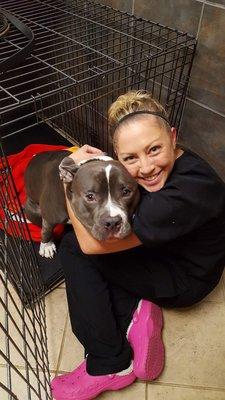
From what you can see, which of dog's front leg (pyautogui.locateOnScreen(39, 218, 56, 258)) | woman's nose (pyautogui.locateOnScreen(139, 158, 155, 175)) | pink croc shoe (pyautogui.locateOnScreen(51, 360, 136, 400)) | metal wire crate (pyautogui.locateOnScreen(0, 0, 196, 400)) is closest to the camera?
woman's nose (pyautogui.locateOnScreen(139, 158, 155, 175))

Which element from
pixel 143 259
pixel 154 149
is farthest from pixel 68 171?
pixel 143 259

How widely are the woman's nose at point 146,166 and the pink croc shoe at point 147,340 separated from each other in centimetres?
63

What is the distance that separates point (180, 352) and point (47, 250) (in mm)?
828

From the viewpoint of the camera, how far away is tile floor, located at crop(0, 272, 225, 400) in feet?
4.69

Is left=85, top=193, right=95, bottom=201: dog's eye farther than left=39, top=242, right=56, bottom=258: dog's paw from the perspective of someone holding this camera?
No

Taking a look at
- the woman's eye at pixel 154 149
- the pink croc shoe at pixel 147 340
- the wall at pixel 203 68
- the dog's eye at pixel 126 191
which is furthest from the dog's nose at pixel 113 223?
the wall at pixel 203 68

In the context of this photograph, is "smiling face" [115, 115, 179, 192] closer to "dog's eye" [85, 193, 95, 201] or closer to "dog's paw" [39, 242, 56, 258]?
"dog's eye" [85, 193, 95, 201]

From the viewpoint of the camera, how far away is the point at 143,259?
1467 millimetres

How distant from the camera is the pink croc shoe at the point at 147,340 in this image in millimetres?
1404

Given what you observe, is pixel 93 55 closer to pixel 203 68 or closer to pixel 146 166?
pixel 203 68

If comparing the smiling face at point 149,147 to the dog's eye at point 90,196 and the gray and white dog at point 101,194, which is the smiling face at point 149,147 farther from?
the dog's eye at point 90,196

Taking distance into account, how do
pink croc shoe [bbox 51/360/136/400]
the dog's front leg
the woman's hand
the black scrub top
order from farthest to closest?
the dog's front leg, the woman's hand, pink croc shoe [bbox 51/360/136/400], the black scrub top

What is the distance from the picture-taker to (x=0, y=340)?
158 cm

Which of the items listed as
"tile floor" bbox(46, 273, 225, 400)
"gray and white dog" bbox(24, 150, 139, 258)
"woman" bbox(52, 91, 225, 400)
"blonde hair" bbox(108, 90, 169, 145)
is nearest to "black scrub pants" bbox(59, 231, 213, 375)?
"woman" bbox(52, 91, 225, 400)
